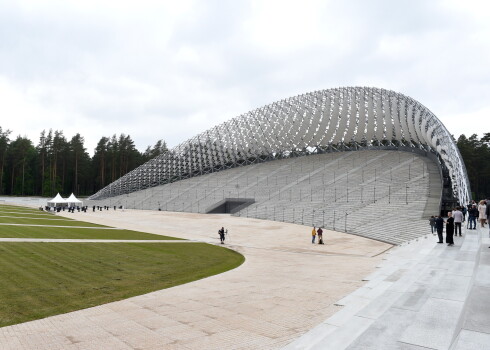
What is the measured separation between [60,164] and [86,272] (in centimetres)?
10316

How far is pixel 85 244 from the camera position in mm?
18281

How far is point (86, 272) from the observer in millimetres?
12258

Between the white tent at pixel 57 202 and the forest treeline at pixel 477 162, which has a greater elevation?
the forest treeline at pixel 477 162

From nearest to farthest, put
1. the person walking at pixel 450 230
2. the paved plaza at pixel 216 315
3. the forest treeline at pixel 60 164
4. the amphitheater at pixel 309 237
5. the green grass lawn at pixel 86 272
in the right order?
the paved plaza at pixel 216 315 → the amphitheater at pixel 309 237 → the green grass lawn at pixel 86 272 → the person walking at pixel 450 230 → the forest treeline at pixel 60 164

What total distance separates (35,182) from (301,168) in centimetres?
8536

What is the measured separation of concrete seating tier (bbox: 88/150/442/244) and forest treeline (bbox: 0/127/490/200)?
37.9 metres

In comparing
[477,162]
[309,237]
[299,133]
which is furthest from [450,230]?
[477,162]

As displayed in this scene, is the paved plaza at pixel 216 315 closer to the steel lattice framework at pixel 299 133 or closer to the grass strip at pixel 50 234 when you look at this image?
the grass strip at pixel 50 234

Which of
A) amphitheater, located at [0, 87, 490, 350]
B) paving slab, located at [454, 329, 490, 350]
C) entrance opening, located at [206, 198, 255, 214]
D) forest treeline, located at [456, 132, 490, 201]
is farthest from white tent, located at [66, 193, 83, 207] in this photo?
forest treeline, located at [456, 132, 490, 201]

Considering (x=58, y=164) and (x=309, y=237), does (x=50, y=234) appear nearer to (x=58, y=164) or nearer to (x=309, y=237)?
(x=309, y=237)

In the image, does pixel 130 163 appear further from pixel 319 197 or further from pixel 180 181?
pixel 319 197

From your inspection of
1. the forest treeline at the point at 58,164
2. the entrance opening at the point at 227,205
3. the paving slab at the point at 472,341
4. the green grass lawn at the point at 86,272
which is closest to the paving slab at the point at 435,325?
the paving slab at the point at 472,341

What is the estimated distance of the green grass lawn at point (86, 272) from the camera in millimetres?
8766

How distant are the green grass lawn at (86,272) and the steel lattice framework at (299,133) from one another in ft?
133
